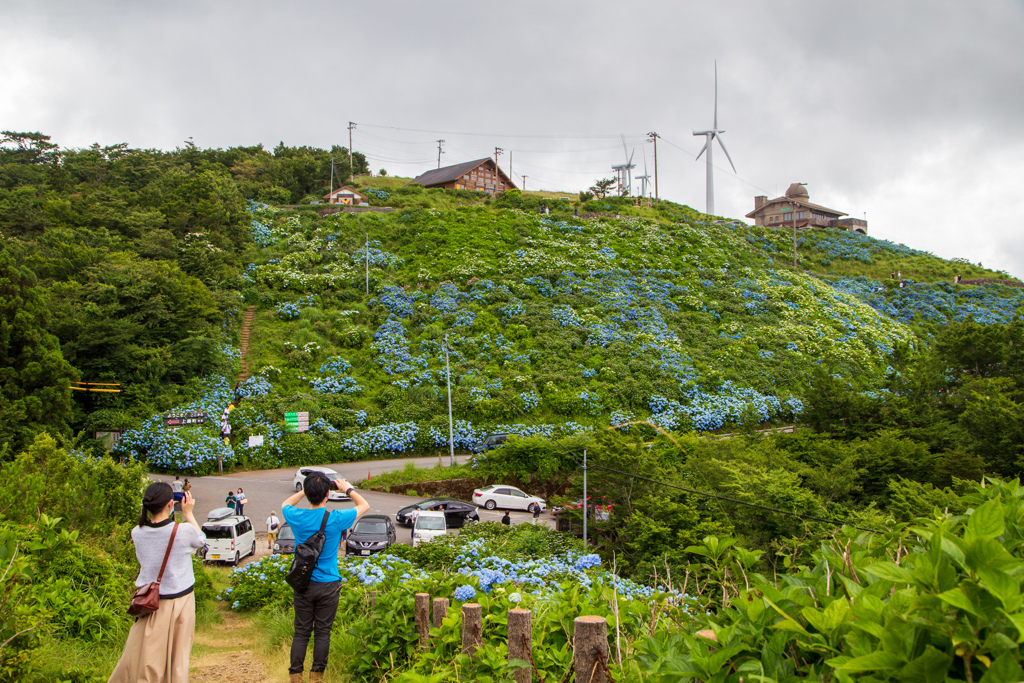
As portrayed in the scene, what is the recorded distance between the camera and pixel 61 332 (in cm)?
2323

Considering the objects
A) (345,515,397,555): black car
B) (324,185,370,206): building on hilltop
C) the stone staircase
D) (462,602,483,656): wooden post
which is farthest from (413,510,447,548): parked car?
(324,185,370,206): building on hilltop

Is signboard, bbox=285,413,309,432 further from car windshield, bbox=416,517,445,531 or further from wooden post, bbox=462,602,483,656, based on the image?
wooden post, bbox=462,602,483,656

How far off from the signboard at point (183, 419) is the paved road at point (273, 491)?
216 cm

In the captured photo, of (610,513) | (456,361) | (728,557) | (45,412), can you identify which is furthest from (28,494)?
(456,361)

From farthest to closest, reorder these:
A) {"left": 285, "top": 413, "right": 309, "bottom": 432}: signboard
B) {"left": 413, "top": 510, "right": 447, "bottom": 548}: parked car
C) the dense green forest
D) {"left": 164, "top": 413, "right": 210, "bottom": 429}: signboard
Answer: {"left": 285, "top": 413, "right": 309, "bottom": 432}: signboard
{"left": 164, "top": 413, "right": 210, "bottom": 429}: signboard
{"left": 413, "top": 510, "right": 447, "bottom": 548}: parked car
the dense green forest

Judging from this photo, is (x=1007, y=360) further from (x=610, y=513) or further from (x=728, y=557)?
(x=728, y=557)

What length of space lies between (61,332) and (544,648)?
85.0ft

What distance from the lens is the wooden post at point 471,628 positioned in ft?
14.3

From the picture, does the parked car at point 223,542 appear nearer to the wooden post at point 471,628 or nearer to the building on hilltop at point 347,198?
the wooden post at point 471,628

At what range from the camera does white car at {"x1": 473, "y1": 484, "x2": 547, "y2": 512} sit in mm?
21531

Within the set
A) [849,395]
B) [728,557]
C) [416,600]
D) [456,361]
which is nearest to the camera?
[728,557]

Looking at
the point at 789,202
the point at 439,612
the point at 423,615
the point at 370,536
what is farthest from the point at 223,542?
the point at 789,202

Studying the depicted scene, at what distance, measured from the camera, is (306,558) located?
190 inches

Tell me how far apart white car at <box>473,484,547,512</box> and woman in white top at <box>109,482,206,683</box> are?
691 inches
